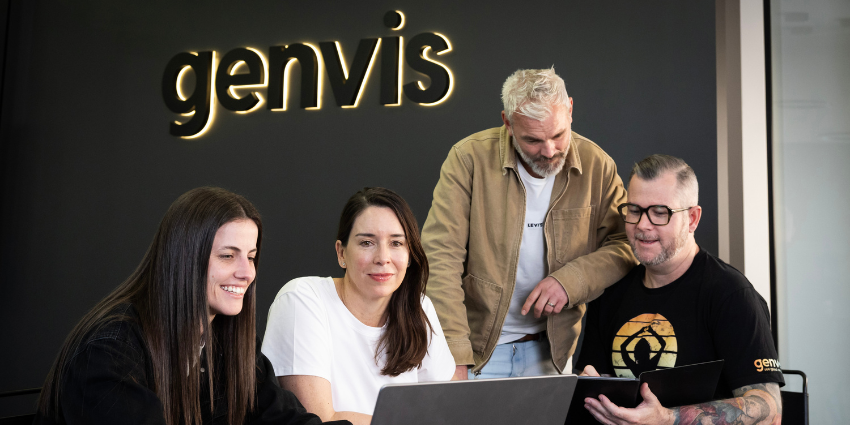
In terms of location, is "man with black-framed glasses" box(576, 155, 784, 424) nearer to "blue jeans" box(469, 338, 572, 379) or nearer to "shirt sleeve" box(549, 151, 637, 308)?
"shirt sleeve" box(549, 151, 637, 308)

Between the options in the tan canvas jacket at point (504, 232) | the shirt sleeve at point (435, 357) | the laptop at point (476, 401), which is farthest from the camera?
the tan canvas jacket at point (504, 232)

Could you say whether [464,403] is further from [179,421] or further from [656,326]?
[656,326]

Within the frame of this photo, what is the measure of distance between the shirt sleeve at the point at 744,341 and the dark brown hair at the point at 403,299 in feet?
2.78

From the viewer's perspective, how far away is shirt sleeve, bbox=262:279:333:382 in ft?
6.06

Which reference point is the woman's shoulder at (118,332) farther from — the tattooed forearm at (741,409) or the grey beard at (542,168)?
the grey beard at (542,168)

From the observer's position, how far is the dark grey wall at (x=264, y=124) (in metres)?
3.44

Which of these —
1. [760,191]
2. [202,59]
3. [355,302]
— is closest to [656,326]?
[355,302]

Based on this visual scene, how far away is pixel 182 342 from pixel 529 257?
1379 millimetres

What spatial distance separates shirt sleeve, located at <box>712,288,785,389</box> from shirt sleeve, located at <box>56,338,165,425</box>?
152 centimetres

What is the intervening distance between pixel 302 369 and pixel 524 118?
1.09 meters

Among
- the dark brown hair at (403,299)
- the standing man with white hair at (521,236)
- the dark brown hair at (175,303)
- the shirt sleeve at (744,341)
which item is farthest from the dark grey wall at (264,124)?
the dark brown hair at (175,303)

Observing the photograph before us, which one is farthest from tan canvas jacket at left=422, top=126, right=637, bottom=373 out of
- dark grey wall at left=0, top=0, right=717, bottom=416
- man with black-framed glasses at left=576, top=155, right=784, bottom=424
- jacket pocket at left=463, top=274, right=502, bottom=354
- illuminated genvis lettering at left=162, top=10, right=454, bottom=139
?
illuminated genvis lettering at left=162, top=10, right=454, bottom=139

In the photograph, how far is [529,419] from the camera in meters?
1.40

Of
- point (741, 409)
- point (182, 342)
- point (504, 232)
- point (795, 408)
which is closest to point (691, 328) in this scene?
point (741, 409)
